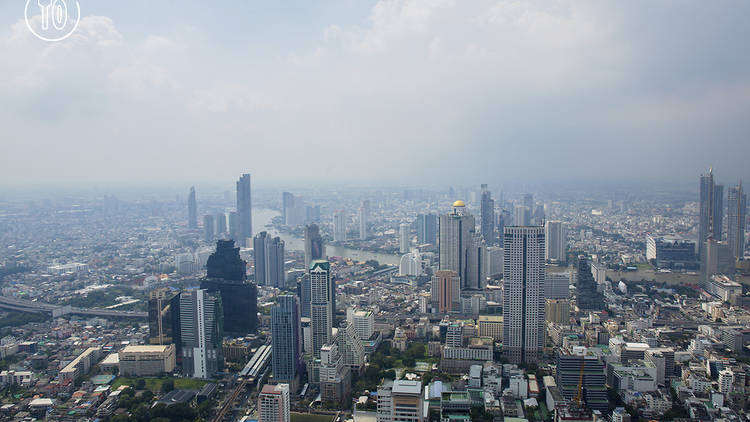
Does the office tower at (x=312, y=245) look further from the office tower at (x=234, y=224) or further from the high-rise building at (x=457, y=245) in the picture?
the office tower at (x=234, y=224)

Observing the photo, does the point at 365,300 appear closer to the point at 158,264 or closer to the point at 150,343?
the point at 150,343

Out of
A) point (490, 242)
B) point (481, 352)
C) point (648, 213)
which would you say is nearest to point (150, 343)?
point (481, 352)

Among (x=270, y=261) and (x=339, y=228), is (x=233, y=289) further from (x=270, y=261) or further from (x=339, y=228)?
(x=339, y=228)

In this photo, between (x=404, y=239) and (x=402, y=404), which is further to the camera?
(x=404, y=239)

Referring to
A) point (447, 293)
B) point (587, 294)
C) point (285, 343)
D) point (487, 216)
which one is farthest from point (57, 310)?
point (487, 216)

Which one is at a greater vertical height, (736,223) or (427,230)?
(736,223)

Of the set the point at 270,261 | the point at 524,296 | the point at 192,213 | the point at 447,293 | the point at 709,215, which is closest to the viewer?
the point at 524,296
